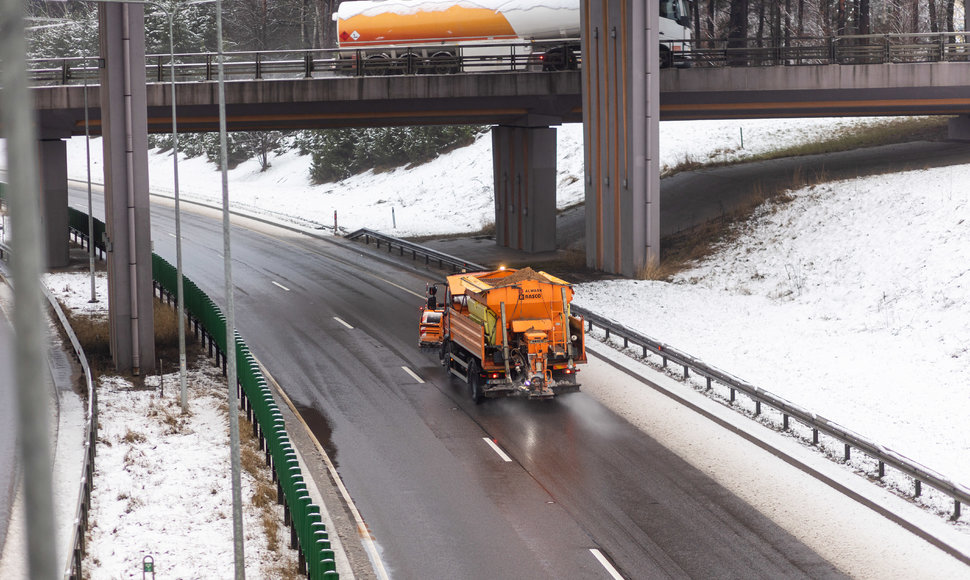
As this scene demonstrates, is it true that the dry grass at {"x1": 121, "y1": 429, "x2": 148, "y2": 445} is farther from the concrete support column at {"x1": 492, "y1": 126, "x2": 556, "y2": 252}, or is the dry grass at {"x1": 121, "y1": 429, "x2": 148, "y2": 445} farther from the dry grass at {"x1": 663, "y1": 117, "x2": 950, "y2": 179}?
→ the dry grass at {"x1": 663, "y1": 117, "x2": 950, "y2": 179}

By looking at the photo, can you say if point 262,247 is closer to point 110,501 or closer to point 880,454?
point 110,501

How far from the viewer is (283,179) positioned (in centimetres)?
8250

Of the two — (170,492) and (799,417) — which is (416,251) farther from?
(170,492)

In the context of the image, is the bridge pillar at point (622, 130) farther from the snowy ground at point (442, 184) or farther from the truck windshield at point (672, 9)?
the snowy ground at point (442, 184)

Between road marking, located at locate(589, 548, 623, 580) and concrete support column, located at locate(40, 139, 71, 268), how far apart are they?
33723 millimetres

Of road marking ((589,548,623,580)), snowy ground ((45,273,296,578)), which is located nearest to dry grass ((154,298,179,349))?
snowy ground ((45,273,296,578))

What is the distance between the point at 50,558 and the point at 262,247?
47.5 metres

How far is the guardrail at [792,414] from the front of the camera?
54.6ft

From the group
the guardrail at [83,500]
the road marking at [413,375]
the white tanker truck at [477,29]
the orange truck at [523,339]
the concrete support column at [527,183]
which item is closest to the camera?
the guardrail at [83,500]

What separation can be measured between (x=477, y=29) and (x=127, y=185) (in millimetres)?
20976

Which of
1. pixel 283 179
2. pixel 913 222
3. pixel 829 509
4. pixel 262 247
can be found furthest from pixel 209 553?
pixel 283 179

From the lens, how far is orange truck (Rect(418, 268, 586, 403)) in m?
22.5

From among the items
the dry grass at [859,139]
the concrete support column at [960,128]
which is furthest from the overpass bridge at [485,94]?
the dry grass at [859,139]

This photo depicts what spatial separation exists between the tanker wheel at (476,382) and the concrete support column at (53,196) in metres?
25.9
